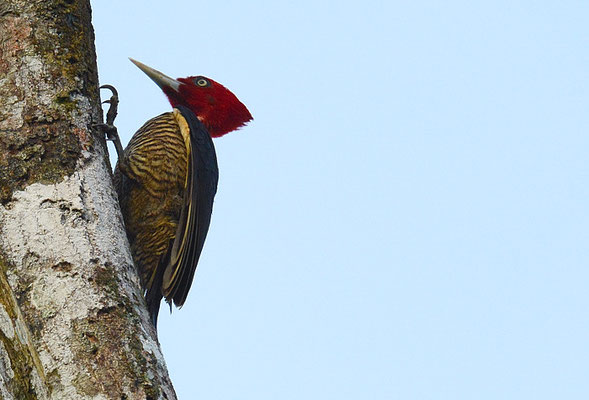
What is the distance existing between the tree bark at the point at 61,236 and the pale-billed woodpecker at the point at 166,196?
3.34 feet

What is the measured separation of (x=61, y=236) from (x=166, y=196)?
2.24 meters

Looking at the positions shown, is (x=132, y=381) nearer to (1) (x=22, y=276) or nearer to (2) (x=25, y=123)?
(1) (x=22, y=276)

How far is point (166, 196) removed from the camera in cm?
476

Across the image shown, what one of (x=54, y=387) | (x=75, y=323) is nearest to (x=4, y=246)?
(x=75, y=323)

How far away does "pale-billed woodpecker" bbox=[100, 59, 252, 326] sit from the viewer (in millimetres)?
4504

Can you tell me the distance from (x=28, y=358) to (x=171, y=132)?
3037 millimetres

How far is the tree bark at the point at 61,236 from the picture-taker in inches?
84.5

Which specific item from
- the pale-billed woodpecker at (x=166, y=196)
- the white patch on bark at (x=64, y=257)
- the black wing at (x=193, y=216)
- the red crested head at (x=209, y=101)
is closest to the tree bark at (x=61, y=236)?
the white patch on bark at (x=64, y=257)

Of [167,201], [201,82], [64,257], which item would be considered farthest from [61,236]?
[201,82]

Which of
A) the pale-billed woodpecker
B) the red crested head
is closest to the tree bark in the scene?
the pale-billed woodpecker

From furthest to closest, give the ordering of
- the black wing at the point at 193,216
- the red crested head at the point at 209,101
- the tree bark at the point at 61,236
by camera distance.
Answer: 1. the red crested head at the point at 209,101
2. the black wing at the point at 193,216
3. the tree bark at the point at 61,236

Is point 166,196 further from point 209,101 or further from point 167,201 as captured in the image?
point 209,101

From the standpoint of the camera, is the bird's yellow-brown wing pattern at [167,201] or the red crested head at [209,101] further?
the red crested head at [209,101]

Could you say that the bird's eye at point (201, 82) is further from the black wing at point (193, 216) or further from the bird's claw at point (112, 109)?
the bird's claw at point (112, 109)
